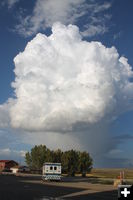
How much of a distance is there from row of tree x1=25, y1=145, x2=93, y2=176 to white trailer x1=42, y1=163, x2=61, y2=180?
4104 centimetres

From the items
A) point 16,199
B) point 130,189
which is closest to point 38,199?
point 16,199

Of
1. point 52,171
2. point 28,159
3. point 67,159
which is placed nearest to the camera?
point 52,171

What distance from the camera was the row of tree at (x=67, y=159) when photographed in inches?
4043

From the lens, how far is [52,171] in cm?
5719

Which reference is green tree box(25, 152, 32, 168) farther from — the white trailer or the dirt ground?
the dirt ground

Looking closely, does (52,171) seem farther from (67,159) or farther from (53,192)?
(67,159)

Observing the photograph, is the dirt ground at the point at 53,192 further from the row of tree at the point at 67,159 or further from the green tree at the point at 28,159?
the green tree at the point at 28,159

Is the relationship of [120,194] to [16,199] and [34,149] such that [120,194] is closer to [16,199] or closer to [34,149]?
[16,199]

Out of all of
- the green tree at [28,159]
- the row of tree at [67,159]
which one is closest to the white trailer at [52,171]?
the row of tree at [67,159]

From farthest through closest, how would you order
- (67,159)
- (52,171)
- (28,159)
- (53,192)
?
(28,159), (67,159), (52,171), (53,192)

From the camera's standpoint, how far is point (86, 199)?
23.9 m

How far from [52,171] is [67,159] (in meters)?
46.1

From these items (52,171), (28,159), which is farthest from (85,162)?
(52,171)

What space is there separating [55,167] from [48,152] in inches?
2279
